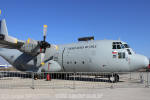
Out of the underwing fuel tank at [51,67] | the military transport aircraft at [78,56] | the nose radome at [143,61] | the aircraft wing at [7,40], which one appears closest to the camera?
the nose radome at [143,61]

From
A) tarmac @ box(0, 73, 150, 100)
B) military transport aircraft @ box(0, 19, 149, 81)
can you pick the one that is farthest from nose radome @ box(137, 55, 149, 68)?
tarmac @ box(0, 73, 150, 100)

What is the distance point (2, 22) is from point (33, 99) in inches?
670

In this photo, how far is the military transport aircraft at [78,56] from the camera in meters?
13.9

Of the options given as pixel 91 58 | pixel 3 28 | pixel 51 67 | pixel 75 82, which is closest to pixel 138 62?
pixel 91 58

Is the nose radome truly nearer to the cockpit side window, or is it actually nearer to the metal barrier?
the metal barrier

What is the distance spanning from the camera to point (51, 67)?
17.3 meters

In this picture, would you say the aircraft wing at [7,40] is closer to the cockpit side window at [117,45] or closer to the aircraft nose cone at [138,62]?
the cockpit side window at [117,45]

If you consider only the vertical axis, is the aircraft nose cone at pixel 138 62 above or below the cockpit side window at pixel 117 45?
below

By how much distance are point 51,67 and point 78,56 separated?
3.21 metres

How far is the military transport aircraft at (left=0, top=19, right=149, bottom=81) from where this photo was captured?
45.7ft

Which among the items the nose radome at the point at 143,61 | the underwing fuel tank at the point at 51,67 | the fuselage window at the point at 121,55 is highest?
the fuselage window at the point at 121,55

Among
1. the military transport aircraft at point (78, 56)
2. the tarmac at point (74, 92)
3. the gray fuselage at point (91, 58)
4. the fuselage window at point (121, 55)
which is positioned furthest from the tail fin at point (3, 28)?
the fuselage window at point (121, 55)

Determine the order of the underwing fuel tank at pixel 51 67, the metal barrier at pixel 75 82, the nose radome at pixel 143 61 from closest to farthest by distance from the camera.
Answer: the metal barrier at pixel 75 82 < the nose radome at pixel 143 61 < the underwing fuel tank at pixel 51 67

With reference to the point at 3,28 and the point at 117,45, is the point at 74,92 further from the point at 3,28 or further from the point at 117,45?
the point at 3,28
